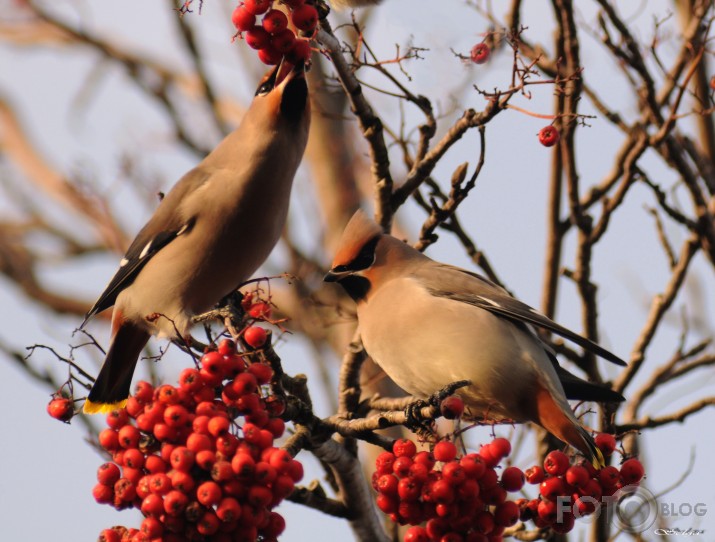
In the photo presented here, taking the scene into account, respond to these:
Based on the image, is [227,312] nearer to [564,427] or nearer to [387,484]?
[387,484]

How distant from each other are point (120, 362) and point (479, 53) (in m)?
1.85

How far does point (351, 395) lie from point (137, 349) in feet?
3.10

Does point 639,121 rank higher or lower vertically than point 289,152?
higher

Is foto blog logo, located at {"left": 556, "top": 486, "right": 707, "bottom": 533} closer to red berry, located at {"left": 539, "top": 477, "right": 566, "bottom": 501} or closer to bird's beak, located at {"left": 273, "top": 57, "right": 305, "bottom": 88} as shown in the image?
red berry, located at {"left": 539, "top": 477, "right": 566, "bottom": 501}

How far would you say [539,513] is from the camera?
301 cm

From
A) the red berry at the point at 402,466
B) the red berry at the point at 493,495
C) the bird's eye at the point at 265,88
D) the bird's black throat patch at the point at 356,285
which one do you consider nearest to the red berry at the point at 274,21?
the red berry at the point at 402,466

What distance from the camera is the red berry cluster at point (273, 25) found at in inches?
115

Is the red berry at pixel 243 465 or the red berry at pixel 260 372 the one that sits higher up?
the red berry at pixel 260 372

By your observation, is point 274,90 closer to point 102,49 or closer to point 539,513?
point 539,513

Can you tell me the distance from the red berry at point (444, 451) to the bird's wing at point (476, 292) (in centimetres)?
89

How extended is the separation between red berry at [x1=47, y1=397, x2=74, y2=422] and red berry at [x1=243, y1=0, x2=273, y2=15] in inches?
49.2

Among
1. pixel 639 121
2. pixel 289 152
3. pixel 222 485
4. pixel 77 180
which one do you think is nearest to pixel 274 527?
pixel 222 485

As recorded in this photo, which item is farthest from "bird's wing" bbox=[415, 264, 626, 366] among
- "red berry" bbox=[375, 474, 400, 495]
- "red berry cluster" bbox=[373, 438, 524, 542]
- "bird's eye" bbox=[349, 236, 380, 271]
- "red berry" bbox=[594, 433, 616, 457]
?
"red berry" bbox=[375, 474, 400, 495]

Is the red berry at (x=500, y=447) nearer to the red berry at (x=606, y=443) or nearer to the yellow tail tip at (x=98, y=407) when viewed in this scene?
the red berry at (x=606, y=443)
